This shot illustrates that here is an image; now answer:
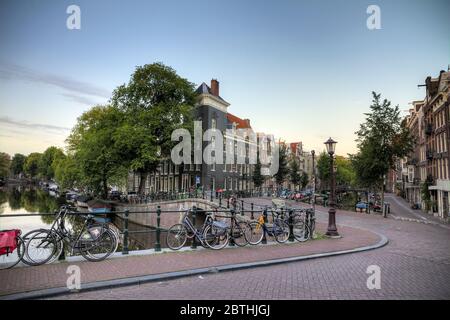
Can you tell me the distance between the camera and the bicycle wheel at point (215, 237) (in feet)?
33.3

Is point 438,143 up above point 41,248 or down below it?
above

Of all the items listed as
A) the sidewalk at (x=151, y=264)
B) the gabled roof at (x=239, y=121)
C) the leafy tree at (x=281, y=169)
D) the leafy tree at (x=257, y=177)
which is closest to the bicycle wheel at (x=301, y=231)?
the sidewalk at (x=151, y=264)

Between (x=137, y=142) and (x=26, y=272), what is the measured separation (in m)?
28.1

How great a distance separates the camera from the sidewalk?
20.7 feet

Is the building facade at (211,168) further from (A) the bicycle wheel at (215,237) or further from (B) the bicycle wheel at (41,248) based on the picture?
(B) the bicycle wheel at (41,248)

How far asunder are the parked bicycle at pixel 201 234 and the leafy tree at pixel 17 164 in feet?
553

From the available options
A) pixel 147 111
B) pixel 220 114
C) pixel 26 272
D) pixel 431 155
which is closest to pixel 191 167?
pixel 220 114

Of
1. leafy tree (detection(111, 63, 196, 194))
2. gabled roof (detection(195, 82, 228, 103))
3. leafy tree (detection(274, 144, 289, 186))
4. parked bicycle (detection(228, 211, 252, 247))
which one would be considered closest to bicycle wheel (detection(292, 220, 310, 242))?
parked bicycle (detection(228, 211, 252, 247))

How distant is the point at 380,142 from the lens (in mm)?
28500

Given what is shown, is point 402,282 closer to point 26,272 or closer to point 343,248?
point 343,248

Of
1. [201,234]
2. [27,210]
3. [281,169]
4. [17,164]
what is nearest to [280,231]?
[201,234]

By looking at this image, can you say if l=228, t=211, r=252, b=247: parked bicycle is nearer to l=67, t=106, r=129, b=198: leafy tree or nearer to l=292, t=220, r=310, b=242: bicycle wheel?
l=292, t=220, r=310, b=242: bicycle wheel

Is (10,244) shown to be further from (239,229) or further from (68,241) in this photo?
(239,229)

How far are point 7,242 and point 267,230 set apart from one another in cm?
800
